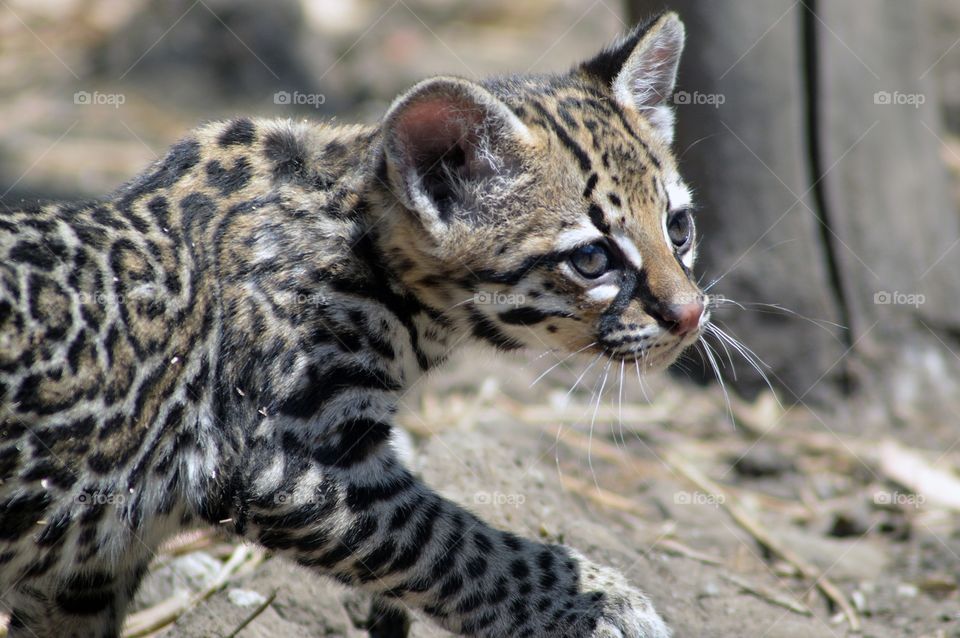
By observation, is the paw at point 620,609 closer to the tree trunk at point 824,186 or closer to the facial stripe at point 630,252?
the facial stripe at point 630,252

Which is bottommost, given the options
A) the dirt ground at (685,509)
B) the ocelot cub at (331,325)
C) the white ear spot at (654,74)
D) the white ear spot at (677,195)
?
the dirt ground at (685,509)

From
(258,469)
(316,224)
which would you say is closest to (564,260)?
(316,224)

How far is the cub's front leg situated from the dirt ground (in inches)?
30.7

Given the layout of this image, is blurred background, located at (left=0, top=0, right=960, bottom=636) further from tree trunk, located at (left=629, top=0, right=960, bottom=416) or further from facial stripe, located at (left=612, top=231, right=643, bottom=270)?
facial stripe, located at (left=612, top=231, right=643, bottom=270)

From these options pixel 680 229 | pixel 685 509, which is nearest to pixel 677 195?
pixel 680 229

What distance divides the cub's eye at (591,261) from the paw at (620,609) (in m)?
1.32

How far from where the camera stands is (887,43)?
7.75m

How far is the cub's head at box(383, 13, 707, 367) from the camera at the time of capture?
4.53m

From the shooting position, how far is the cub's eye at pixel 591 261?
4559mm

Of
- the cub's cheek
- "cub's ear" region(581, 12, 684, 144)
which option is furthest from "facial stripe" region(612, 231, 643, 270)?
"cub's ear" region(581, 12, 684, 144)

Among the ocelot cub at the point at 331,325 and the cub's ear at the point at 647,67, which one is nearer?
the ocelot cub at the point at 331,325

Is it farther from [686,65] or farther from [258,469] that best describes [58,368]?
[686,65]

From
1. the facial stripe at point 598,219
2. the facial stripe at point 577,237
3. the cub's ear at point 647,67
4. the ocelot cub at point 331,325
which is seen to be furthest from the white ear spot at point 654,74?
the facial stripe at point 577,237

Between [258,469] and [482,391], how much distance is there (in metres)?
4.17
